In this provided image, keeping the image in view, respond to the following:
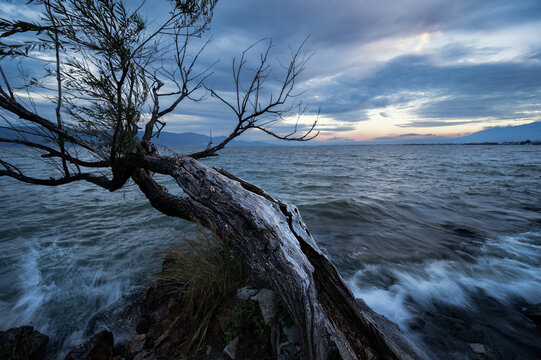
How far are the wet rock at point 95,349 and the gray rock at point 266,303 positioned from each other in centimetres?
180

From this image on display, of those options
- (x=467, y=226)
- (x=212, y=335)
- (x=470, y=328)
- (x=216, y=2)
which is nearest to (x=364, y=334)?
(x=212, y=335)

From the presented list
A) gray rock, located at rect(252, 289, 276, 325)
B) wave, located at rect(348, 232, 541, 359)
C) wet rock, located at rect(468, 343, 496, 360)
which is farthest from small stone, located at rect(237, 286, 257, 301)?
wet rock, located at rect(468, 343, 496, 360)

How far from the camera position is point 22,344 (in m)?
2.83

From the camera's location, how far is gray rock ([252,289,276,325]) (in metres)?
2.65

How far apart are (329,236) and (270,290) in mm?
4905

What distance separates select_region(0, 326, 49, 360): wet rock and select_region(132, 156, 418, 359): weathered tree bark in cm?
248

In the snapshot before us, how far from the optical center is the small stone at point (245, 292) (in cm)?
303

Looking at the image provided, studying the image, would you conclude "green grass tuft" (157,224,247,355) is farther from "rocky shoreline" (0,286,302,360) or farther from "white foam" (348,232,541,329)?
"white foam" (348,232,541,329)

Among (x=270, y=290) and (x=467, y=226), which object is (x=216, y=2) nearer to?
(x=270, y=290)

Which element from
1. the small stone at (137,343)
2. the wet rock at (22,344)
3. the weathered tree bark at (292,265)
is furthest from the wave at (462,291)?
the wet rock at (22,344)

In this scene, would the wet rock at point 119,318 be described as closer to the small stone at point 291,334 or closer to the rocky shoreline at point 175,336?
the rocky shoreline at point 175,336

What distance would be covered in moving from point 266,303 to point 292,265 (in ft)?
2.72

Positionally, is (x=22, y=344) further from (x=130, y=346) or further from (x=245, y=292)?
(x=245, y=292)

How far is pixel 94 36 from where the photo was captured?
2.35m
